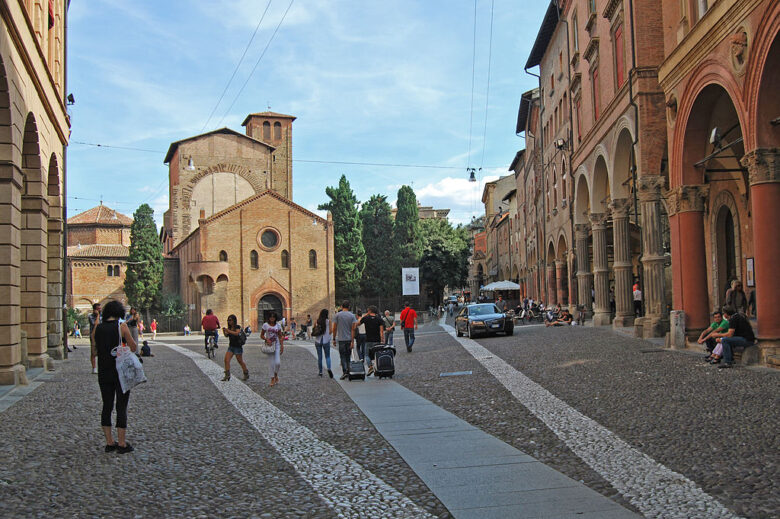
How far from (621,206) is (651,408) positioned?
42.8 ft

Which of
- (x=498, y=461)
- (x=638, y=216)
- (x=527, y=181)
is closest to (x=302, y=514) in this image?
(x=498, y=461)

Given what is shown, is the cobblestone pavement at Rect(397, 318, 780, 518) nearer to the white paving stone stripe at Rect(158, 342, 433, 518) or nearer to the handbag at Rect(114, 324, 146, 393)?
the white paving stone stripe at Rect(158, 342, 433, 518)

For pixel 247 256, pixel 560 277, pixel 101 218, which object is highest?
pixel 101 218

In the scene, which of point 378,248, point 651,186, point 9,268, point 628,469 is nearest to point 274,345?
point 9,268

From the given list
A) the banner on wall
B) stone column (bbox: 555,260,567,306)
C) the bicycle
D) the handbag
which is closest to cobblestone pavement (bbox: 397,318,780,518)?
the handbag

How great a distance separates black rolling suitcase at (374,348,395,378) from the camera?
1349 centimetres

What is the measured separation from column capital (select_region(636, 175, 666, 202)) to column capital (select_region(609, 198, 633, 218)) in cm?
343

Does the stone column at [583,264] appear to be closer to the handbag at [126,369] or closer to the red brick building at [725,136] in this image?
the red brick building at [725,136]

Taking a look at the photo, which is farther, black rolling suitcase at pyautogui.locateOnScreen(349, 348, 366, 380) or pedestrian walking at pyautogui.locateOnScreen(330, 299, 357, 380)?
pedestrian walking at pyautogui.locateOnScreen(330, 299, 357, 380)

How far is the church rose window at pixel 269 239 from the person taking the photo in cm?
5266

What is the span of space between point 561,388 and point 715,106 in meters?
7.74

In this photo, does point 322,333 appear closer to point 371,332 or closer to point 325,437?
point 371,332

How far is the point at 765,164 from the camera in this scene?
1141cm

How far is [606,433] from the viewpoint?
24.4 ft
